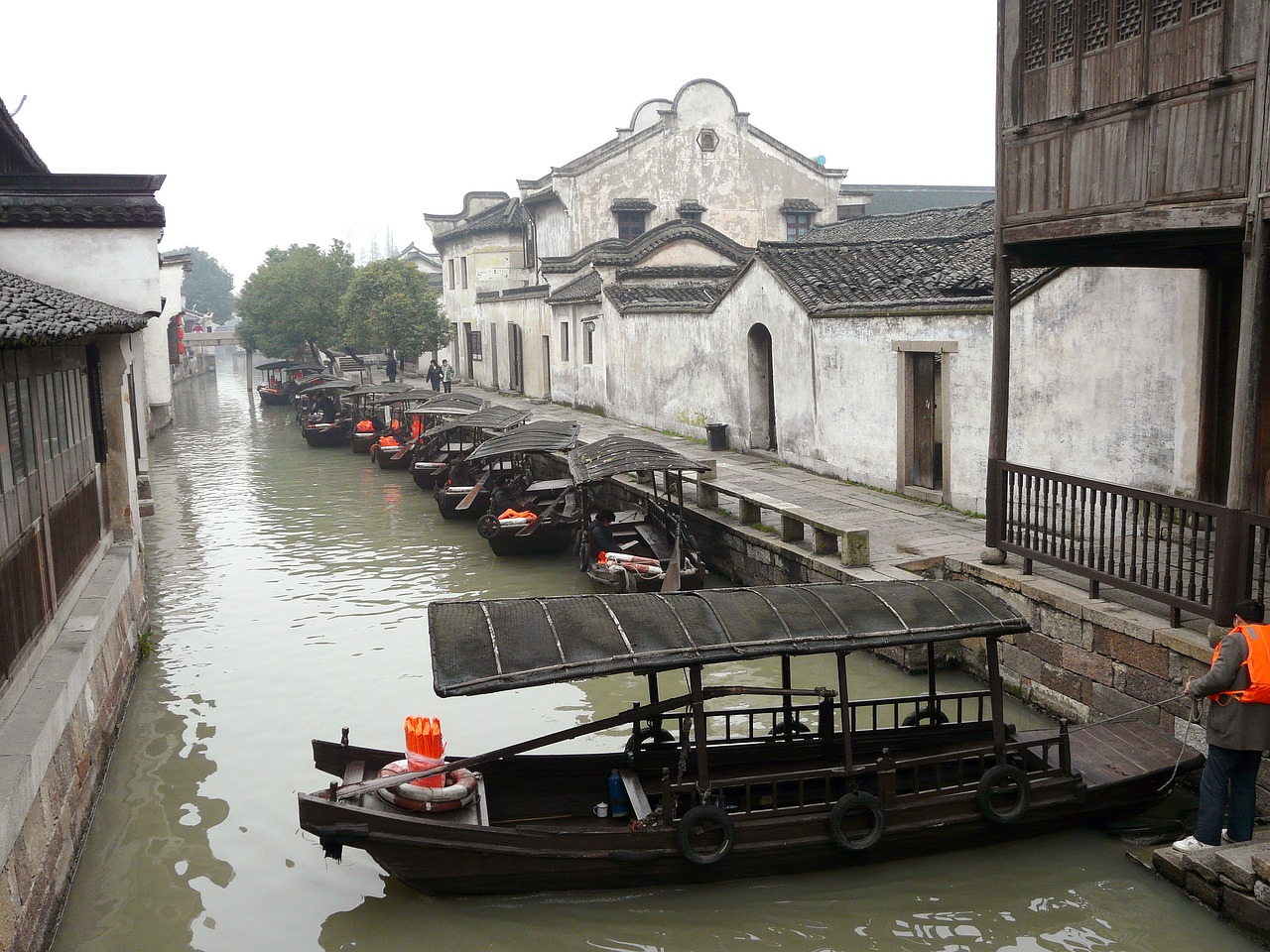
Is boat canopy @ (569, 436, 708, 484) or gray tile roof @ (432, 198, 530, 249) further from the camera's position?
gray tile roof @ (432, 198, 530, 249)

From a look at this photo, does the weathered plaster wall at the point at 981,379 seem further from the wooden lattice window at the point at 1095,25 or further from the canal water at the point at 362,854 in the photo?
the canal water at the point at 362,854

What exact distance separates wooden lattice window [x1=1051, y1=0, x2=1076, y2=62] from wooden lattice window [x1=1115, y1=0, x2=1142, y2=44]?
0.45 metres

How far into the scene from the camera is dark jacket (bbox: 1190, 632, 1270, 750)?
634 centimetres

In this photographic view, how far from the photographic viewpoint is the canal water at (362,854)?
664 cm

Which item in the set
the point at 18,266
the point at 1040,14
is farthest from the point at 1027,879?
the point at 18,266

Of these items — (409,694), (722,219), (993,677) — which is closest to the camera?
(993,677)

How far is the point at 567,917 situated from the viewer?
22.3 ft

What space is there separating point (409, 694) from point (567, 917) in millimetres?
4450

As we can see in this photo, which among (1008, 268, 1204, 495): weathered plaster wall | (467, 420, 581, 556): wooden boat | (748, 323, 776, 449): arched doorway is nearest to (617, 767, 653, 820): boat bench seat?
(1008, 268, 1204, 495): weathered plaster wall

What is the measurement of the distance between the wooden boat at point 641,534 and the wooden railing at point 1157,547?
4.18 meters

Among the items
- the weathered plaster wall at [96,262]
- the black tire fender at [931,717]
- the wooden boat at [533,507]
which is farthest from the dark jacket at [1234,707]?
the weathered plaster wall at [96,262]

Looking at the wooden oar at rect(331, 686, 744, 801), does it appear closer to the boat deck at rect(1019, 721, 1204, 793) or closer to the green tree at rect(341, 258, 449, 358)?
Answer: the boat deck at rect(1019, 721, 1204, 793)

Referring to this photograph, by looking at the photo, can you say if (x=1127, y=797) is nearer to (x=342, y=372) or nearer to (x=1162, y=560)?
(x=1162, y=560)

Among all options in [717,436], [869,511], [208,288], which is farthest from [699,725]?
[208,288]
